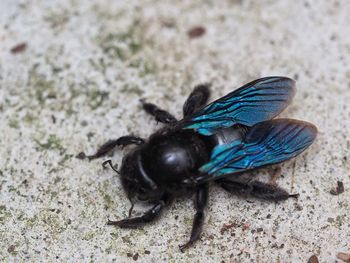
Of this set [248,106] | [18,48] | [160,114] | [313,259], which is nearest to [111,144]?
[160,114]

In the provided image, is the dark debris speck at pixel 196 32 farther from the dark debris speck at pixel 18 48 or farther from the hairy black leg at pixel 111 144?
the dark debris speck at pixel 18 48

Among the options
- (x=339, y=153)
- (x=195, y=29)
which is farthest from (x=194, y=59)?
(x=339, y=153)

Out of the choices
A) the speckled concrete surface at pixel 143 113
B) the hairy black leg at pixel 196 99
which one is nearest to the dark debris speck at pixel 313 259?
the speckled concrete surface at pixel 143 113

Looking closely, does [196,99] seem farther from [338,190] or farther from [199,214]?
[338,190]

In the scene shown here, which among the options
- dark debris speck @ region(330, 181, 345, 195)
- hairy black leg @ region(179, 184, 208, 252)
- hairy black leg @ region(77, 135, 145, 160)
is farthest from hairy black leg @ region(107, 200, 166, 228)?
dark debris speck @ region(330, 181, 345, 195)

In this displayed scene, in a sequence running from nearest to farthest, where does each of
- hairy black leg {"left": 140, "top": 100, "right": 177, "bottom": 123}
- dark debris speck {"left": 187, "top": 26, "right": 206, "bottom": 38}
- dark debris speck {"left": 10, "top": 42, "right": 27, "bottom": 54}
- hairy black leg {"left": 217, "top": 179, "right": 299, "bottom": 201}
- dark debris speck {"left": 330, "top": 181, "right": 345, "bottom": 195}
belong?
hairy black leg {"left": 217, "top": 179, "right": 299, "bottom": 201}, dark debris speck {"left": 330, "top": 181, "right": 345, "bottom": 195}, hairy black leg {"left": 140, "top": 100, "right": 177, "bottom": 123}, dark debris speck {"left": 10, "top": 42, "right": 27, "bottom": 54}, dark debris speck {"left": 187, "top": 26, "right": 206, "bottom": 38}

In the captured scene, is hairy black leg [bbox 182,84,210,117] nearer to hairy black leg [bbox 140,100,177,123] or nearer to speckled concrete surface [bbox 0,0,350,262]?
hairy black leg [bbox 140,100,177,123]
